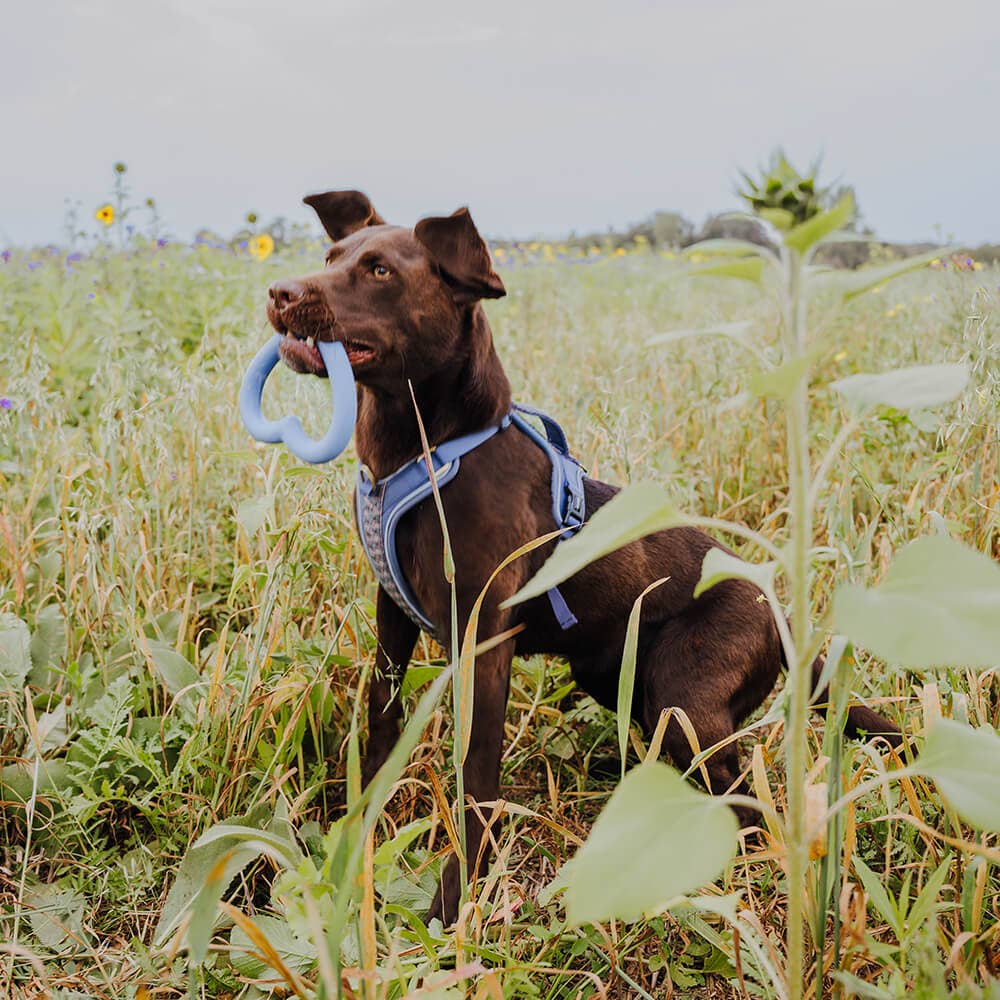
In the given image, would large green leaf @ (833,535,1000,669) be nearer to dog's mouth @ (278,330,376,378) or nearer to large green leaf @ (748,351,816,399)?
large green leaf @ (748,351,816,399)

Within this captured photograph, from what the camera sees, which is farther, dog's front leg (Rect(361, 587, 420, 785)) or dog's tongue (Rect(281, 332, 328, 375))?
dog's front leg (Rect(361, 587, 420, 785))

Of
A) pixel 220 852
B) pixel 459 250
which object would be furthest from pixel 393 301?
pixel 220 852

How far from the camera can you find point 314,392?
268 cm

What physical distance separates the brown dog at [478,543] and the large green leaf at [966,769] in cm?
102

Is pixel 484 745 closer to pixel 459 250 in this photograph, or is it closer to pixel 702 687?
pixel 702 687

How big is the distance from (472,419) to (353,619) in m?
0.68

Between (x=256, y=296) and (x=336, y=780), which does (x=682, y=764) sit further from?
(x=256, y=296)

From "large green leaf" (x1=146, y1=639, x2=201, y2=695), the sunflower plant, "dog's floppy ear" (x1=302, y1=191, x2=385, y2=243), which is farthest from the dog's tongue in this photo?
the sunflower plant

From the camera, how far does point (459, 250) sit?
186cm

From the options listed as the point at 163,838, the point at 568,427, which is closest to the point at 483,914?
Result: the point at 163,838

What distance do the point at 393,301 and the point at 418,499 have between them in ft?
1.29

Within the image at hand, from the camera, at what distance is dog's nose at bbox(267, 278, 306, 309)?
5.78ft

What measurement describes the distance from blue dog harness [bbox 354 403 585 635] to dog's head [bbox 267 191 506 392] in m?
0.17

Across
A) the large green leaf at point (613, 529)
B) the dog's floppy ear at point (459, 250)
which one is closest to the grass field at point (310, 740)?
the large green leaf at point (613, 529)
